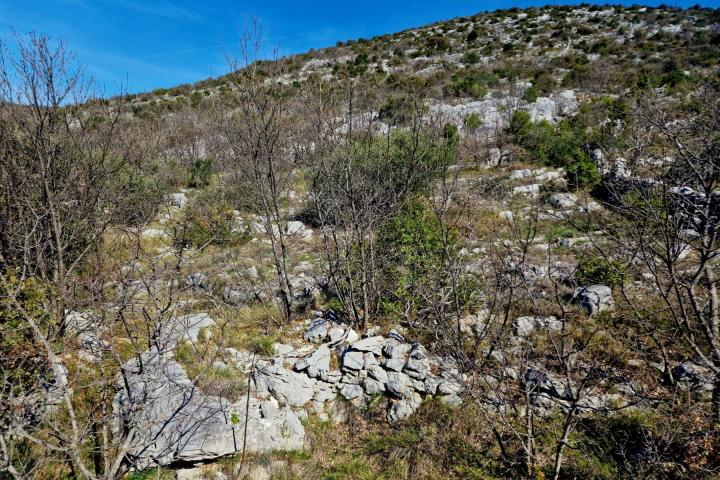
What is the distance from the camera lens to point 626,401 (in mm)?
4387

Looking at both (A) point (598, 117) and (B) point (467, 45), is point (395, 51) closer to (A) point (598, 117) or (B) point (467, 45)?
(B) point (467, 45)

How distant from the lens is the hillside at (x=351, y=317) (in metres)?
3.44

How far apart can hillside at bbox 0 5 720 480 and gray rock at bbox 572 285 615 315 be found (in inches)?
1.7

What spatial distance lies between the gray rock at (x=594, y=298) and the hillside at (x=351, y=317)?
0.14ft

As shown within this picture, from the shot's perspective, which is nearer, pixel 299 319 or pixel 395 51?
pixel 299 319

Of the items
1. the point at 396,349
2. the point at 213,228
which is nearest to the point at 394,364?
the point at 396,349

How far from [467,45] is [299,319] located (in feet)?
93.4

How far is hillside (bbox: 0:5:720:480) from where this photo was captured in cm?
344

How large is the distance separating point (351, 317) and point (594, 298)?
3.98 metres

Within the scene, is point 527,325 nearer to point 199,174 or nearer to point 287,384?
point 287,384

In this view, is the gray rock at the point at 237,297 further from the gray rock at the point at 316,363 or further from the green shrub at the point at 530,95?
the green shrub at the point at 530,95

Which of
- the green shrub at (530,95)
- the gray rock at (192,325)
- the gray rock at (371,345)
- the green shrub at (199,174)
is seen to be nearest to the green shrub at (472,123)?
the green shrub at (530,95)

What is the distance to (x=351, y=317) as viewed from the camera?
6066mm

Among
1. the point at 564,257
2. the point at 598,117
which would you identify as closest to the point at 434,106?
the point at 598,117
